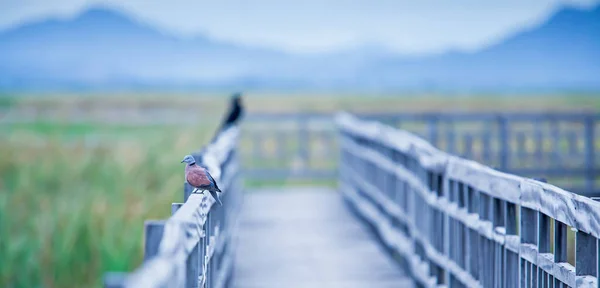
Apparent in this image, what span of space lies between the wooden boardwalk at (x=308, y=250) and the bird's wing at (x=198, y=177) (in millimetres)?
3242

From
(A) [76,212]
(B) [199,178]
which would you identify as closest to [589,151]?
(A) [76,212]

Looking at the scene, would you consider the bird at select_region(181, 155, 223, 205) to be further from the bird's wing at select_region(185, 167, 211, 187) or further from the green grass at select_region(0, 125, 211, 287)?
the green grass at select_region(0, 125, 211, 287)

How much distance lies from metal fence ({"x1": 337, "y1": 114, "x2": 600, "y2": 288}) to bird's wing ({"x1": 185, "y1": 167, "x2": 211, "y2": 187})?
4.64 feet

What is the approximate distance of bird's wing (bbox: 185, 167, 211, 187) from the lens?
456 cm

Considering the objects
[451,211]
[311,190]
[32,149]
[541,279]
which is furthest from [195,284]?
[32,149]

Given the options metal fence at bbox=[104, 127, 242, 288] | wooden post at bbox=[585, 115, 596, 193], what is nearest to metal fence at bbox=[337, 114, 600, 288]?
metal fence at bbox=[104, 127, 242, 288]

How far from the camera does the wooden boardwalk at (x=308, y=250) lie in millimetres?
7953

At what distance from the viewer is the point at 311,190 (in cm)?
1515

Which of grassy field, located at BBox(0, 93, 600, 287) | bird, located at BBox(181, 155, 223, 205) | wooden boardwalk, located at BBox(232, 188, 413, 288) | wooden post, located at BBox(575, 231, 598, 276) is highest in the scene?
bird, located at BBox(181, 155, 223, 205)

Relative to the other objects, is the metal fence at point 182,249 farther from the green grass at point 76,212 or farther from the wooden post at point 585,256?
the green grass at point 76,212

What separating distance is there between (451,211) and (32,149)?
20.0 meters

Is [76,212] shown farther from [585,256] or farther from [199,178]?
[585,256]

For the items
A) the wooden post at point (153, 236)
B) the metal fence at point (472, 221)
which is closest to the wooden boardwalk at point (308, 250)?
the metal fence at point (472, 221)

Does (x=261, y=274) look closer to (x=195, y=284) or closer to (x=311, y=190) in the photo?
(x=195, y=284)
